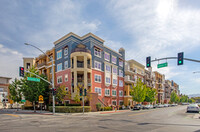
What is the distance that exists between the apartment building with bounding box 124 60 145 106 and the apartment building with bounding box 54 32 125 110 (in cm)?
426

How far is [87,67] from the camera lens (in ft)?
108

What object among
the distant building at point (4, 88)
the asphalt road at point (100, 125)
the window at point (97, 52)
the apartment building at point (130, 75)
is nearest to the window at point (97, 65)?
the window at point (97, 52)

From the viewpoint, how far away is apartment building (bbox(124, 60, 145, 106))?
45284 millimetres

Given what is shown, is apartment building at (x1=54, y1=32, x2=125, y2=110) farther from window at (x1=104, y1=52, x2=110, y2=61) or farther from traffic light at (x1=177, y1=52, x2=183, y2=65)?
traffic light at (x1=177, y1=52, x2=183, y2=65)

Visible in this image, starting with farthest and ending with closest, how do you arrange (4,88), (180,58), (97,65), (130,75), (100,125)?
(4,88) < (130,75) < (97,65) < (180,58) < (100,125)

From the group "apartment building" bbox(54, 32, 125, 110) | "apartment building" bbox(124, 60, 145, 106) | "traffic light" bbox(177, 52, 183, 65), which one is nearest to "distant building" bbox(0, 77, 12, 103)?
"apartment building" bbox(54, 32, 125, 110)

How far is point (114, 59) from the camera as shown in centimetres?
4278

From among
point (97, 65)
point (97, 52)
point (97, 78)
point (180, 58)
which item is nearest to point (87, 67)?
point (97, 65)

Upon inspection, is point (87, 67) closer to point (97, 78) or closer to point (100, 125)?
point (97, 78)

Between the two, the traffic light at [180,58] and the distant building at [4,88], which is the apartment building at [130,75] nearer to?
the traffic light at [180,58]

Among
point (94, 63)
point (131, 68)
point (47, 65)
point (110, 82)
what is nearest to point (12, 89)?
point (47, 65)

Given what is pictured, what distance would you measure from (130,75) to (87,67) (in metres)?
22.9

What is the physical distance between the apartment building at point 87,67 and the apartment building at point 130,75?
4261 millimetres

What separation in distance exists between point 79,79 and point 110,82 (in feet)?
33.5
